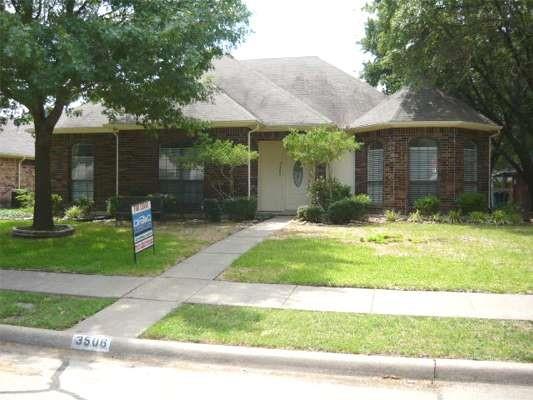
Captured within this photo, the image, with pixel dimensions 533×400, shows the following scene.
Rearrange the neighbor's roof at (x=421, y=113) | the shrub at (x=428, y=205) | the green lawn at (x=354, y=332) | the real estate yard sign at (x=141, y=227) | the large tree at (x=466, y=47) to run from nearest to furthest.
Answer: the green lawn at (x=354, y=332), the real estate yard sign at (x=141, y=227), the shrub at (x=428, y=205), the neighbor's roof at (x=421, y=113), the large tree at (x=466, y=47)

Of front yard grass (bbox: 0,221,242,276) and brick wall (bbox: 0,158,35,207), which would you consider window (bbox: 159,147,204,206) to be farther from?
brick wall (bbox: 0,158,35,207)

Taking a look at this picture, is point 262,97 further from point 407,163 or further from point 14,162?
point 14,162

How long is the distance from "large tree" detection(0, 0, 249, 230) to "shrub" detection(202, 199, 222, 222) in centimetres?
414

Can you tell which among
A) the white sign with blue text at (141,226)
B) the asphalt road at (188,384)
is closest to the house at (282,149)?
the white sign with blue text at (141,226)

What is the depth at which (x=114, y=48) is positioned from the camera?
10.8m

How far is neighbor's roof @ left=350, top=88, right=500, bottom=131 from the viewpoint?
18.1 meters

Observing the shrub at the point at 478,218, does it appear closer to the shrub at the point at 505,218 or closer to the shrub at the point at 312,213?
the shrub at the point at 505,218

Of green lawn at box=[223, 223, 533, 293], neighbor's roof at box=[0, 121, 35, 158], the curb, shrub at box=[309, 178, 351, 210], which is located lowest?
the curb

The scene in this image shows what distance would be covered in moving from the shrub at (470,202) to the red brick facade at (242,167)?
357 mm

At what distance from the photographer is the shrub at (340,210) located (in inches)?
653

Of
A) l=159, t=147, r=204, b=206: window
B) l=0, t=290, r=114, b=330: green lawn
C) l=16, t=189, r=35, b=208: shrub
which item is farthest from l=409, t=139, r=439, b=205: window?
l=16, t=189, r=35, b=208: shrub

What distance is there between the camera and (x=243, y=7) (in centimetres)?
1320

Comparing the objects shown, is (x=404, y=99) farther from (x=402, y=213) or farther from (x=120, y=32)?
(x=120, y=32)

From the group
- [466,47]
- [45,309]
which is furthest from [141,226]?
[466,47]
